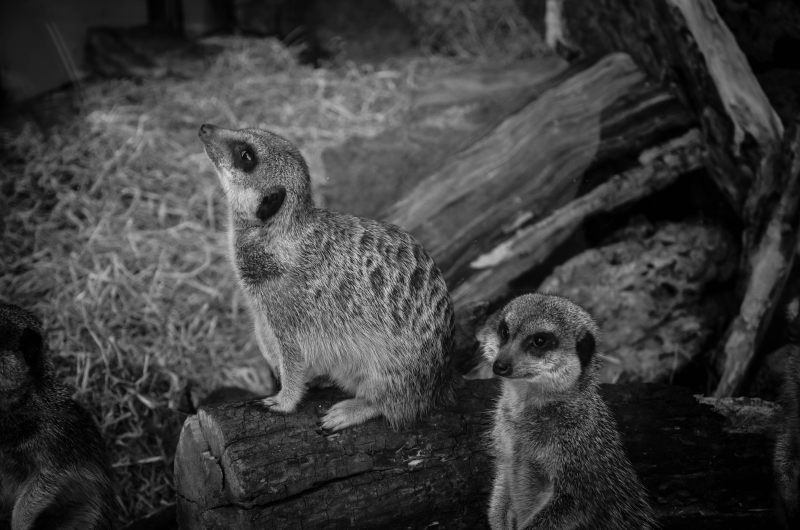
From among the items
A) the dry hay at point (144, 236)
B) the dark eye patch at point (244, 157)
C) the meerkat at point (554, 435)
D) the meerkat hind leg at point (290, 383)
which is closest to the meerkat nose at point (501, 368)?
the meerkat at point (554, 435)

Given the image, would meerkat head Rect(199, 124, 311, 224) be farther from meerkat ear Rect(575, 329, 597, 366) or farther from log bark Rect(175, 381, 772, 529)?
meerkat ear Rect(575, 329, 597, 366)

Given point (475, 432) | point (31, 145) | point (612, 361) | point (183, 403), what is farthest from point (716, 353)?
point (31, 145)

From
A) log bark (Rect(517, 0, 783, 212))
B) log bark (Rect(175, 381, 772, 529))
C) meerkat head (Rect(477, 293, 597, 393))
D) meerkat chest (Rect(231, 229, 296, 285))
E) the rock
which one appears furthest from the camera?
the rock

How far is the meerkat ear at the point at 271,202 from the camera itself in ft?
9.89

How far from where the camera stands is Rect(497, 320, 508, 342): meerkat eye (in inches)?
114

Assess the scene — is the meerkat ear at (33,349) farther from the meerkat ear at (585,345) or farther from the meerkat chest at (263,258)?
the meerkat ear at (585,345)

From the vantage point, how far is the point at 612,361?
4145mm

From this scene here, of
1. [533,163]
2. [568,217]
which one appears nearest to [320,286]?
[568,217]

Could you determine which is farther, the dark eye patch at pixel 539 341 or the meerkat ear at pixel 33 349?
the meerkat ear at pixel 33 349

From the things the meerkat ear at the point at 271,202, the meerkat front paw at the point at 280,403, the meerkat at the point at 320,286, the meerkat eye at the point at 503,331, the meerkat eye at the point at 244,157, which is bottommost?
the meerkat eye at the point at 503,331

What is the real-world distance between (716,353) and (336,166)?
2535mm

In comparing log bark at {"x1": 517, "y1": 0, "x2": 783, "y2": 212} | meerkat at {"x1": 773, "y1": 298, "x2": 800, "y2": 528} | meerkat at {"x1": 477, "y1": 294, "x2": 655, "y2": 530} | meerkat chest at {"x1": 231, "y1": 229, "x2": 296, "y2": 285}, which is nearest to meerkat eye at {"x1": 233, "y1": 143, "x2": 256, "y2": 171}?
meerkat chest at {"x1": 231, "y1": 229, "x2": 296, "y2": 285}

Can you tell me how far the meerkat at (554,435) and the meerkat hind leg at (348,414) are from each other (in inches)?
18.0

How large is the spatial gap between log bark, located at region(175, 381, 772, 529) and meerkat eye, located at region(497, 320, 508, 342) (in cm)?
32
